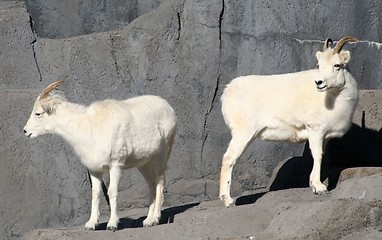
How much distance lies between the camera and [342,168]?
592 inches

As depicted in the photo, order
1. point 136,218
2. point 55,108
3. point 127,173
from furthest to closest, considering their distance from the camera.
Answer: point 127,173, point 136,218, point 55,108

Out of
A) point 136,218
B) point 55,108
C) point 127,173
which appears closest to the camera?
point 55,108

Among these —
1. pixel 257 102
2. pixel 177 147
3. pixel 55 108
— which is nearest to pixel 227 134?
pixel 177 147

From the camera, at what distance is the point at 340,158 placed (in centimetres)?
1576

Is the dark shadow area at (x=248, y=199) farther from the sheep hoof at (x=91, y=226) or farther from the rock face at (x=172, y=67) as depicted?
the sheep hoof at (x=91, y=226)

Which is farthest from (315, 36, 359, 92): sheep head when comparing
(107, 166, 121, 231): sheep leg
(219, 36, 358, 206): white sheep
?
(107, 166, 121, 231): sheep leg

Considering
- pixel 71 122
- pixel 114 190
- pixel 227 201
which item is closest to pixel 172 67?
pixel 227 201

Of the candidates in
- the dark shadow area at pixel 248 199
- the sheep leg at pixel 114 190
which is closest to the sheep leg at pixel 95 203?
the sheep leg at pixel 114 190

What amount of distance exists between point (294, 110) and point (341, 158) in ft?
6.66

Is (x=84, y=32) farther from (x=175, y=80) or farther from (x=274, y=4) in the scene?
(x=274, y=4)

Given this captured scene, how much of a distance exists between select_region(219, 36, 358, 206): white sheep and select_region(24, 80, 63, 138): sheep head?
208cm

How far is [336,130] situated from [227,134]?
2.08 metres

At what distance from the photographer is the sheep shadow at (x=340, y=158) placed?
15.5 m

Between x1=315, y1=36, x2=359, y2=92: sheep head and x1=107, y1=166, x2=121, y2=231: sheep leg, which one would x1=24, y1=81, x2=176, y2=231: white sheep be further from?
x1=315, y1=36, x2=359, y2=92: sheep head
